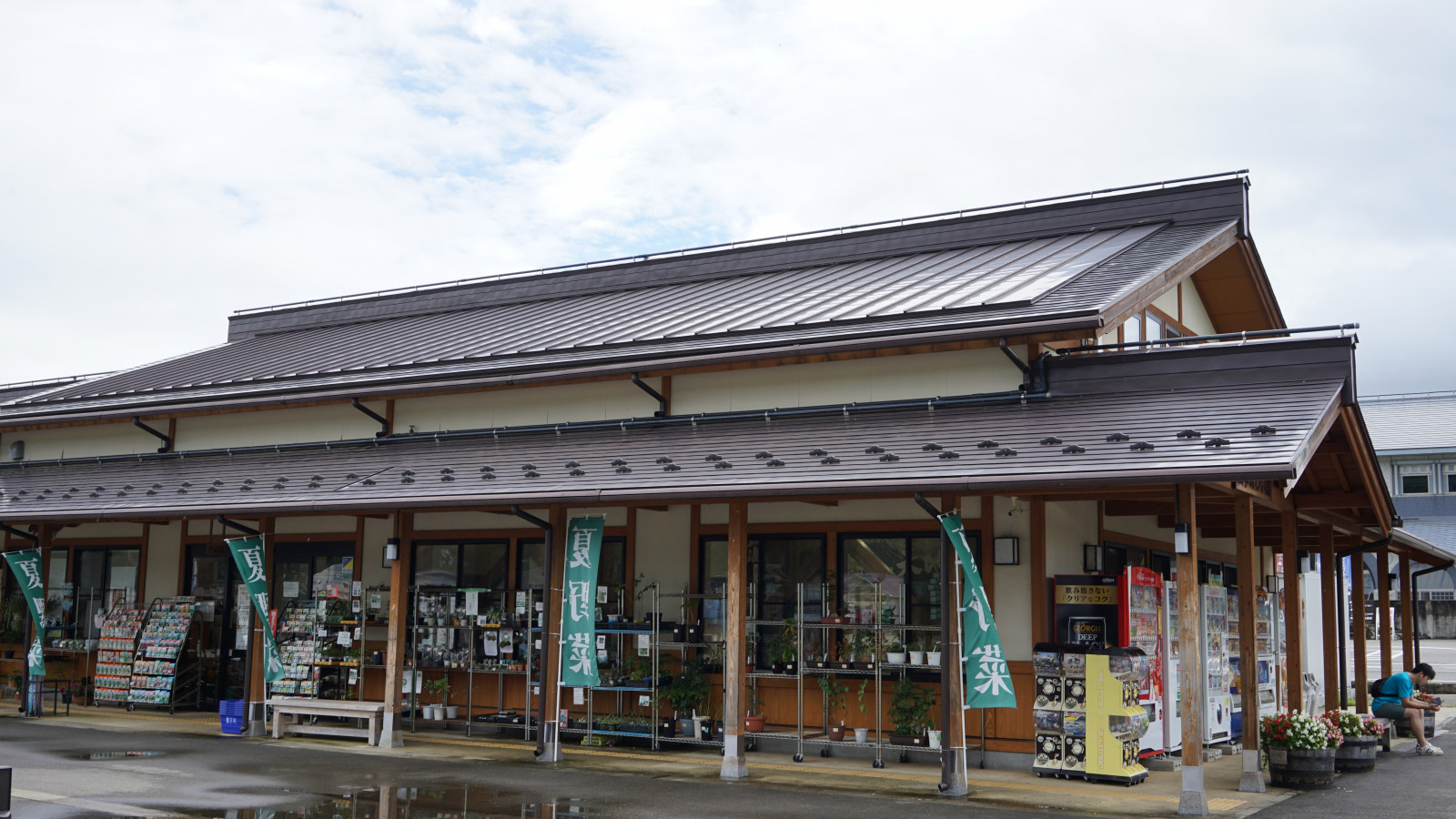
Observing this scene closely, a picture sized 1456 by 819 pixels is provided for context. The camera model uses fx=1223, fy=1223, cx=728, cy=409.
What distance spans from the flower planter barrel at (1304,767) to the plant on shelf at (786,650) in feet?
17.0

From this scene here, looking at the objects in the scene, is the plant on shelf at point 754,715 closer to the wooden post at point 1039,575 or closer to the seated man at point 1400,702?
the wooden post at point 1039,575

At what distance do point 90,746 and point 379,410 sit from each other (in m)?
5.64

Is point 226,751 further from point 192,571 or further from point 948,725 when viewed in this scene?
point 948,725

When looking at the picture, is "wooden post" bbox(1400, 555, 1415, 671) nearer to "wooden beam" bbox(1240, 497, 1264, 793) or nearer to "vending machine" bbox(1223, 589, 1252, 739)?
"vending machine" bbox(1223, 589, 1252, 739)

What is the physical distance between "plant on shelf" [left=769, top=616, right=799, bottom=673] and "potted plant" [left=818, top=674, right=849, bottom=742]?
1.29 ft

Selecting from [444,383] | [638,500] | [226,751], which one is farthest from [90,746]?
[638,500]

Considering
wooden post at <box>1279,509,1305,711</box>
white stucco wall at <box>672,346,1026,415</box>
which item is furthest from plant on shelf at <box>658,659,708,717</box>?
wooden post at <box>1279,509,1305,711</box>

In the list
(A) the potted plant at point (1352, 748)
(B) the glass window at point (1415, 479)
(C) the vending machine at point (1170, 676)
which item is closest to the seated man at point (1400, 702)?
(A) the potted plant at point (1352, 748)

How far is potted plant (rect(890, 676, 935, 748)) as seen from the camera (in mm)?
13594

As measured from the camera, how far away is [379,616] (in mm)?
17359

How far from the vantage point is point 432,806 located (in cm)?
1084

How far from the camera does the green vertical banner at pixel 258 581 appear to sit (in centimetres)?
1553

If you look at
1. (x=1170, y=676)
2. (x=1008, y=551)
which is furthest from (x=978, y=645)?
(x=1170, y=676)

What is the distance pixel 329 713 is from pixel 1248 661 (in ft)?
34.6
